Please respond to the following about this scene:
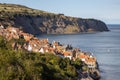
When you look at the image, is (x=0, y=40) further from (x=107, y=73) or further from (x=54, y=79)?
(x=107, y=73)

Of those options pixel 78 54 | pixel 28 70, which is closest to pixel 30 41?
pixel 78 54

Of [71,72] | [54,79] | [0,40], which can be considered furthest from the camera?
[71,72]

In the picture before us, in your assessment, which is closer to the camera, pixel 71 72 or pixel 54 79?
pixel 54 79

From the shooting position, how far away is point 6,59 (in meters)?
36.2

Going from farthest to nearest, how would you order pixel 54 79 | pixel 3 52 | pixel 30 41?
1. pixel 30 41
2. pixel 54 79
3. pixel 3 52

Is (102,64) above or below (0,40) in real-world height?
below

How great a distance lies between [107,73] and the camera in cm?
7619

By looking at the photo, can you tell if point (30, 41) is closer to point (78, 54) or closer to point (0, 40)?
point (78, 54)

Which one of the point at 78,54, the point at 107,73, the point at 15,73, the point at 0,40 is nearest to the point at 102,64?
the point at 78,54

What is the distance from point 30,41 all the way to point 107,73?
23363mm

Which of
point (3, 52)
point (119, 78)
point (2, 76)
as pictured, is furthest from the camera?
point (119, 78)

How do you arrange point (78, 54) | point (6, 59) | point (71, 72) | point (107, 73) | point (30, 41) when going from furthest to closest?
point (30, 41)
point (78, 54)
point (107, 73)
point (71, 72)
point (6, 59)

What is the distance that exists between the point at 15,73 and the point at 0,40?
55.8 feet

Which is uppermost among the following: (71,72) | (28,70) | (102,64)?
(28,70)
